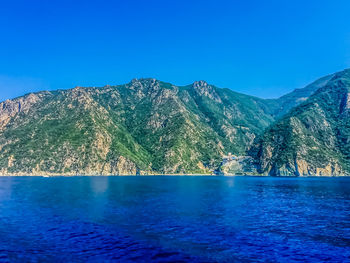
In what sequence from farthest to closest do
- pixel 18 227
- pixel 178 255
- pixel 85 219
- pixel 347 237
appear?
pixel 85 219 → pixel 18 227 → pixel 347 237 → pixel 178 255

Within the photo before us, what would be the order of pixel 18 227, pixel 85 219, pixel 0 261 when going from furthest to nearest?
pixel 85 219, pixel 18 227, pixel 0 261

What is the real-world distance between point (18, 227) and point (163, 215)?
3257 centimetres

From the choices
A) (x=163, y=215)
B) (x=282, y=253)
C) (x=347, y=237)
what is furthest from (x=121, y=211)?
(x=347, y=237)

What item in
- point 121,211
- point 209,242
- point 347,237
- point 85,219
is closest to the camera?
point 209,242

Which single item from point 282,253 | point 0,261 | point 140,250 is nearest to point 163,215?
point 140,250

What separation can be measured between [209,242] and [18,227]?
37757 millimetres

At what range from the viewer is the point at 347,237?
52.1 meters

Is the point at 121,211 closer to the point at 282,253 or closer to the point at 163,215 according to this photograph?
the point at 163,215

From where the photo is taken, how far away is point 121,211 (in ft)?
256

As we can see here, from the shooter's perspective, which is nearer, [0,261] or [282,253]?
[0,261]

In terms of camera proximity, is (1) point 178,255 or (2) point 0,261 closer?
(2) point 0,261

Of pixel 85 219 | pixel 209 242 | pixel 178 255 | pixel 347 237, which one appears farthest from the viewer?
pixel 85 219


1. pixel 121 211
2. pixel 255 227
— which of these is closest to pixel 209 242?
pixel 255 227

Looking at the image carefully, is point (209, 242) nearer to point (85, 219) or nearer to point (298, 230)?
point (298, 230)
